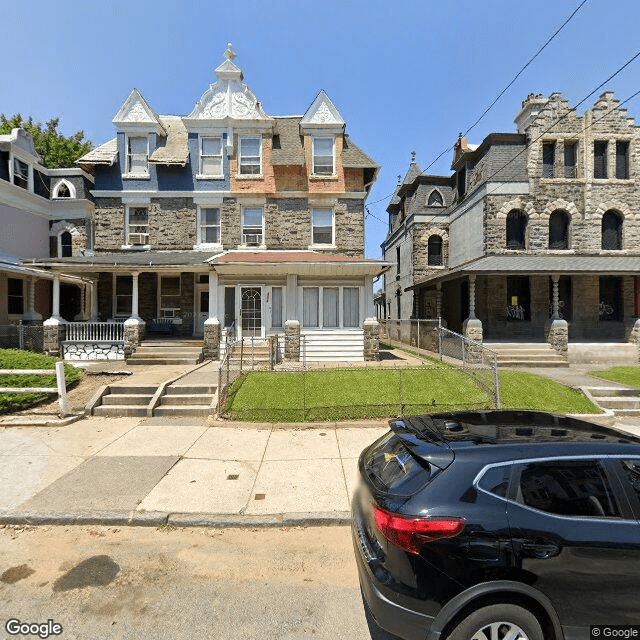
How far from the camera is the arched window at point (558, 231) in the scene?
1958 cm

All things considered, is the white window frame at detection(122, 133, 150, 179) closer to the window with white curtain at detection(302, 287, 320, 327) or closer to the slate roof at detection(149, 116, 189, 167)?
the slate roof at detection(149, 116, 189, 167)

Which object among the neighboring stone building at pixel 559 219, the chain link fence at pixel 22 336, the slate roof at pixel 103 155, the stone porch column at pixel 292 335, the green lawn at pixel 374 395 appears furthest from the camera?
the neighboring stone building at pixel 559 219

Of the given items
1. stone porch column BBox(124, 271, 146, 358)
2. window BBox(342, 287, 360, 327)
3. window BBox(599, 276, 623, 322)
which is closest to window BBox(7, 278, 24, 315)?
stone porch column BBox(124, 271, 146, 358)

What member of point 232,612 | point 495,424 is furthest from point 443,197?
point 232,612

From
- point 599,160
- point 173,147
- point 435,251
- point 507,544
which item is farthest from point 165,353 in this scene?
point 599,160

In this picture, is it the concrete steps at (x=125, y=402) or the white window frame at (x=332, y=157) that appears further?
the white window frame at (x=332, y=157)

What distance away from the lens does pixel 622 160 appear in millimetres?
19438

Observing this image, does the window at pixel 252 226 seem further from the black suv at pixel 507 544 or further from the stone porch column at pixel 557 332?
the black suv at pixel 507 544

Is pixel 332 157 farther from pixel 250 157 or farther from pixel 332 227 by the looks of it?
pixel 250 157

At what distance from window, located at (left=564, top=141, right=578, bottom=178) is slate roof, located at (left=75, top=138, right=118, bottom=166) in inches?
950

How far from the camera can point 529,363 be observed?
15.6 metres

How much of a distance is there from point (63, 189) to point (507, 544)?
24.9 m

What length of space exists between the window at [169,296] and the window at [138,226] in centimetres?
227

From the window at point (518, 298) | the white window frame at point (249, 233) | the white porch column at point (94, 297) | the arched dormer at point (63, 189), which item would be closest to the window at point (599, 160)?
the window at point (518, 298)
